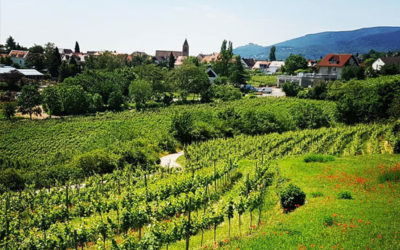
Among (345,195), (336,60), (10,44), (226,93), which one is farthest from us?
(10,44)

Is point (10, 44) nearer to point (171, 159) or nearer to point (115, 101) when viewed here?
point (115, 101)

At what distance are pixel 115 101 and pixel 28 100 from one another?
17.4 meters

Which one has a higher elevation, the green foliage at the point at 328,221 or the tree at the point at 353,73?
the tree at the point at 353,73

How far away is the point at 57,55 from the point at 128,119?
199 ft

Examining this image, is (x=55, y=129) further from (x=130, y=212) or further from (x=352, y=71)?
(x=352, y=71)

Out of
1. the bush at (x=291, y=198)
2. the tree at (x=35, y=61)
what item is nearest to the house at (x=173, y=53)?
the tree at (x=35, y=61)

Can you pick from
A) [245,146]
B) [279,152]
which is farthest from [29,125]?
[279,152]

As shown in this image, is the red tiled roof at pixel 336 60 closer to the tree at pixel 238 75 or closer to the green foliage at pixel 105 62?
the tree at pixel 238 75

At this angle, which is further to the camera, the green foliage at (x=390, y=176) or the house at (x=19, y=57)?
the house at (x=19, y=57)

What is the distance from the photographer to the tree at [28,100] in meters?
59.2

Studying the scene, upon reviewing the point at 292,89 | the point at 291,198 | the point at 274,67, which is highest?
the point at 274,67

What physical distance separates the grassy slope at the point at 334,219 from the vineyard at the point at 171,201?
1010mm

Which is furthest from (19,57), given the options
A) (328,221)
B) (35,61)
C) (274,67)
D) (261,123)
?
(328,221)

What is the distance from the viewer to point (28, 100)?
59.6 m
